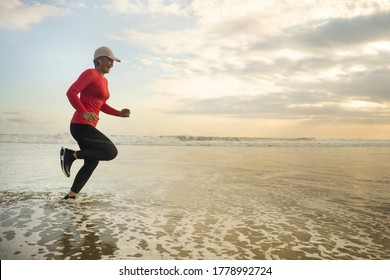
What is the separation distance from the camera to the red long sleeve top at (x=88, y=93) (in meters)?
4.48

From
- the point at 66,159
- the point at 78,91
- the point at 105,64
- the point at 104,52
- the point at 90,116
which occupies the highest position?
the point at 104,52

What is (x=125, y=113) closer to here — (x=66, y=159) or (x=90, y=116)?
(x=90, y=116)

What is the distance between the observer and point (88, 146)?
490 centimetres

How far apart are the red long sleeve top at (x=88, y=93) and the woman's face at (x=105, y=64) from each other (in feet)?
0.42

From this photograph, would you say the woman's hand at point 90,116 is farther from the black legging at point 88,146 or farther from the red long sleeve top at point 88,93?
the black legging at point 88,146

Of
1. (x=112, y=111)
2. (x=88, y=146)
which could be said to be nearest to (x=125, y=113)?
(x=112, y=111)

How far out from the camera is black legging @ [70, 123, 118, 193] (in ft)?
15.9

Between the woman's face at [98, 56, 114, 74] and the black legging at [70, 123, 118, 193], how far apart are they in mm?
835

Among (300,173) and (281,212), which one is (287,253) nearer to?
(281,212)

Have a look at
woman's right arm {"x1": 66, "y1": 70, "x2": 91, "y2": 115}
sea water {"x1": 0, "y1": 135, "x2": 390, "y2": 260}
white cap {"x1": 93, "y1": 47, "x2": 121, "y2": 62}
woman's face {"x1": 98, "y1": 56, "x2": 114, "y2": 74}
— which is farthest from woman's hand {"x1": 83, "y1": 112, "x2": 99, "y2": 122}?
sea water {"x1": 0, "y1": 135, "x2": 390, "y2": 260}

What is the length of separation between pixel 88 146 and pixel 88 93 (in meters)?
0.75

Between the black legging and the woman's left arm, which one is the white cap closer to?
the woman's left arm
